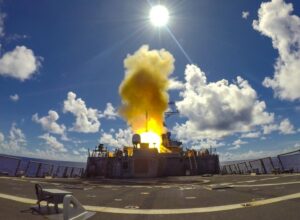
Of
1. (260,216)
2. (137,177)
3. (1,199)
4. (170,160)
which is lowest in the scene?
(260,216)

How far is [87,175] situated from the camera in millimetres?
Answer: 43906

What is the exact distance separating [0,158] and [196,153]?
29.7 meters

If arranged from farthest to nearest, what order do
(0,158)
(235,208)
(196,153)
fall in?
(196,153) < (0,158) < (235,208)

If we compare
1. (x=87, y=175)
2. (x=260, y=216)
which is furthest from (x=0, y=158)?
(x=260, y=216)

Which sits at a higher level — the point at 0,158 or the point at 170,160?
the point at 170,160

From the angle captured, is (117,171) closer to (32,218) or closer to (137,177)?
(137,177)

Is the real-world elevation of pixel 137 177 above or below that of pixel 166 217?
above

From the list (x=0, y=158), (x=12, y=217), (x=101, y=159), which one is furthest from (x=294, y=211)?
(x=101, y=159)

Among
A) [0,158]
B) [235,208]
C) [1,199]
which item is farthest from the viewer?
[0,158]

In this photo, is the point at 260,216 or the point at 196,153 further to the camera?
the point at 196,153

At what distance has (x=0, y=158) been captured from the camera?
29.9 metres

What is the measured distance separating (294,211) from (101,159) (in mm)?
37666

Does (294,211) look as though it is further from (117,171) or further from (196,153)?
(196,153)

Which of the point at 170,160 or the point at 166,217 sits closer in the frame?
the point at 166,217
